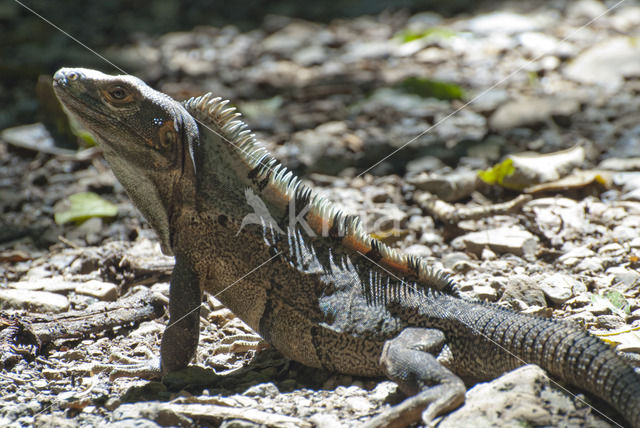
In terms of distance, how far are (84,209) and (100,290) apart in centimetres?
174

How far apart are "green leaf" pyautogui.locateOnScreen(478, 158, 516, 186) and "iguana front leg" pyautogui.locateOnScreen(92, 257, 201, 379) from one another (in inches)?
136

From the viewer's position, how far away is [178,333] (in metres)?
4.08

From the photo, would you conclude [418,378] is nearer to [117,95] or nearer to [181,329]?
[181,329]

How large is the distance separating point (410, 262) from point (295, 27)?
30.7 feet

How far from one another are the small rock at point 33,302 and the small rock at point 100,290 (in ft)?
0.63

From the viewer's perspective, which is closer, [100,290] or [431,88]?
[100,290]

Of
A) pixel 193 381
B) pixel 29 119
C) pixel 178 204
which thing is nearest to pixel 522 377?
pixel 193 381

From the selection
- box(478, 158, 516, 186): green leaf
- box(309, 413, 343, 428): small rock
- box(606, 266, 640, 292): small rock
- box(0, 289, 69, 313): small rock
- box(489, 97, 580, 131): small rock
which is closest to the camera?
box(309, 413, 343, 428): small rock

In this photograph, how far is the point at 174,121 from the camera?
4074 mm

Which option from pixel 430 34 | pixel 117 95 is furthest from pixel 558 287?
pixel 430 34

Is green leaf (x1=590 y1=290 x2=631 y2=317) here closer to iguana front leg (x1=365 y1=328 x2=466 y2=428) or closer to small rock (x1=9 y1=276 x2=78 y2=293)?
iguana front leg (x1=365 y1=328 x2=466 y2=428)

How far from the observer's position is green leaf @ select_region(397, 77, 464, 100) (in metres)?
9.09

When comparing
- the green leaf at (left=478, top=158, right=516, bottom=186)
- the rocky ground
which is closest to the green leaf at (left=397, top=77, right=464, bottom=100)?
the rocky ground

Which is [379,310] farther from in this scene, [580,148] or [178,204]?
[580,148]
